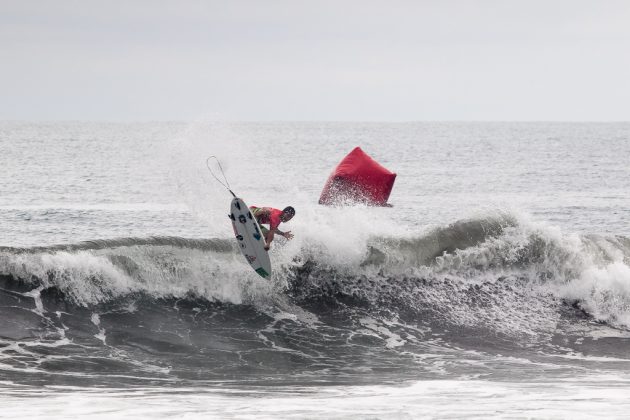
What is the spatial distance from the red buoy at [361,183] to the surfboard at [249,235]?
3.25m

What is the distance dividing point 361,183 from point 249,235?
3.70 metres

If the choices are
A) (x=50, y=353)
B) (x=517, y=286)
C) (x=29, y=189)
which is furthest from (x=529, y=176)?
(x=50, y=353)

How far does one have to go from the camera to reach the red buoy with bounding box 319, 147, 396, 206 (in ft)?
62.1

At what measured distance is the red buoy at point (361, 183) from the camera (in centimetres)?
1892

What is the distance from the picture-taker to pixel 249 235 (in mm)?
16062

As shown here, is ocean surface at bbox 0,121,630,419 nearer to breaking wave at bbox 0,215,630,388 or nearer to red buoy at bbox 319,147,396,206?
breaking wave at bbox 0,215,630,388

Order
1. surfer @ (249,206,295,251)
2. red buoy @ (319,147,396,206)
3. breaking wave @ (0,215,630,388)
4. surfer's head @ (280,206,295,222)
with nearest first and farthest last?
breaking wave @ (0,215,630,388), surfer's head @ (280,206,295,222), surfer @ (249,206,295,251), red buoy @ (319,147,396,206)

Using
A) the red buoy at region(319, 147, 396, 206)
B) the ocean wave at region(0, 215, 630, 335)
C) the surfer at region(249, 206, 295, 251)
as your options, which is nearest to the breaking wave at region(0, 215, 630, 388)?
the ocean wave at region(0, 215, 630, 335)

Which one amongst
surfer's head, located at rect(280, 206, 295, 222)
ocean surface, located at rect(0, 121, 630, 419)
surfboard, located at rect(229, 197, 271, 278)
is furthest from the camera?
surfboard, located at rect(229, 197, 271, 278)

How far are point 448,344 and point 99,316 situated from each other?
5956mm

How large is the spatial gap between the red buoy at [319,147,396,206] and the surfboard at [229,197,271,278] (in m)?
3.25

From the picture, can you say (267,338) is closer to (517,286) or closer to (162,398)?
(162,398)

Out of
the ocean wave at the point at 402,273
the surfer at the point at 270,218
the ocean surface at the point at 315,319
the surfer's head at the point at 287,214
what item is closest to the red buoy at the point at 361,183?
the ocean surface at the point at 315,319

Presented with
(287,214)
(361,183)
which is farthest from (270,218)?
(361,183)
